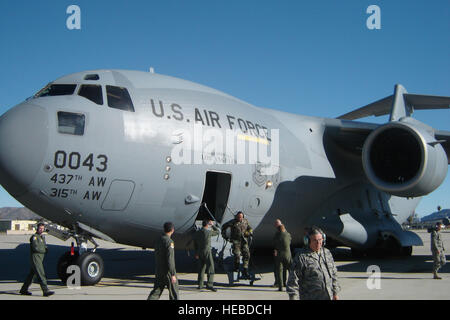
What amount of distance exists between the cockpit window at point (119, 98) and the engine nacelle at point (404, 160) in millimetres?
5429

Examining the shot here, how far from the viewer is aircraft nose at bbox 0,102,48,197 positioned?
673 cm

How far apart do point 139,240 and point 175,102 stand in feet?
9.04

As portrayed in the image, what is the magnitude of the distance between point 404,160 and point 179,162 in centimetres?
569

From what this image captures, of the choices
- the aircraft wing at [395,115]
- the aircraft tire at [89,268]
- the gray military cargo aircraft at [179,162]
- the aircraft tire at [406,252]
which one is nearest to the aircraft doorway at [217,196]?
the gray military cargo aircraft at [179,162]

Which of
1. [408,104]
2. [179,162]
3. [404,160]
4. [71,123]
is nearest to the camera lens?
[71,123]

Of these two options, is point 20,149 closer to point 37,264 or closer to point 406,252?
point 37,264

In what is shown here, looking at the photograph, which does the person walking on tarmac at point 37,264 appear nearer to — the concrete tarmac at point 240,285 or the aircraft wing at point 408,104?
the concrete tarmac at point 240,285

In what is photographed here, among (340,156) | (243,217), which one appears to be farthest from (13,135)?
(340,156)

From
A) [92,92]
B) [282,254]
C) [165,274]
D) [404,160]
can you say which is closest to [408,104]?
[404,160]

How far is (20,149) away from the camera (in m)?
6.74

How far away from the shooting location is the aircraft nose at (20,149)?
6.73 m
